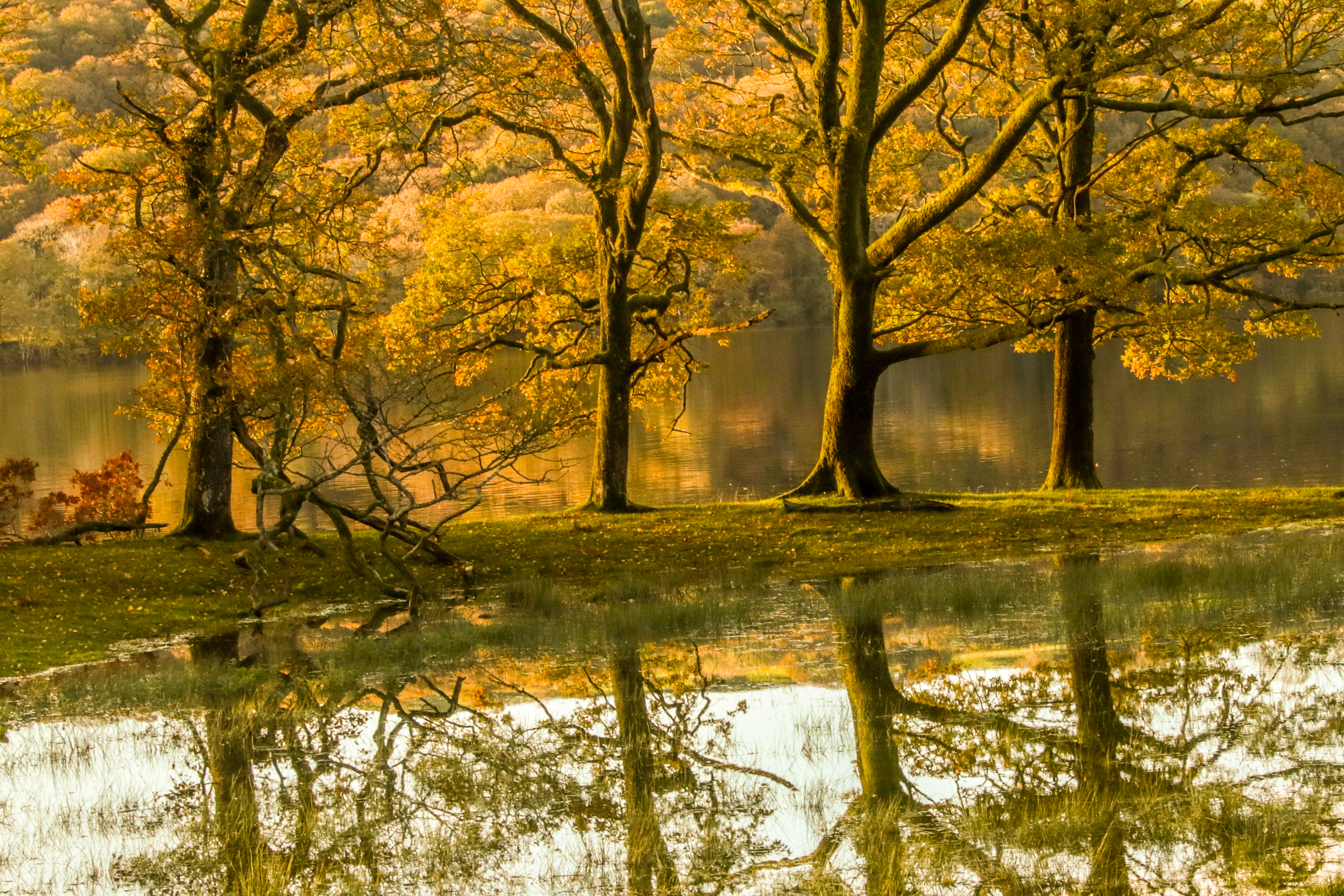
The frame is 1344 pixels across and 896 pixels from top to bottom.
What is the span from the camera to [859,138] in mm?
22469

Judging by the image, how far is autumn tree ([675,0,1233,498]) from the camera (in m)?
21.1

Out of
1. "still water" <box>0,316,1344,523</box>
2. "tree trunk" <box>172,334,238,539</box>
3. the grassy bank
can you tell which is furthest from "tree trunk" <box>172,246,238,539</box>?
"still water" <box>0,316,1344,523</box>

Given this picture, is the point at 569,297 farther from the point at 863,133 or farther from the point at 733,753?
the point at 733,753

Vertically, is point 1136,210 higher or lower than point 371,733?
higher

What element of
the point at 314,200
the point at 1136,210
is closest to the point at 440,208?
the point at 314,200

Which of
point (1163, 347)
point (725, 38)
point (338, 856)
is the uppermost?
point (725, 38)

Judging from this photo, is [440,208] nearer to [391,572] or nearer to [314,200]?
[314,200]

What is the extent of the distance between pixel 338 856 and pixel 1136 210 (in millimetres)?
22231

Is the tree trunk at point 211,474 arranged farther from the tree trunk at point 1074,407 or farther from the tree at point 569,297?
the tree trunk at point 1074,407

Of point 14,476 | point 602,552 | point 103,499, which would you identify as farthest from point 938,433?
point 14,476

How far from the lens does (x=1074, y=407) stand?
26172 mm

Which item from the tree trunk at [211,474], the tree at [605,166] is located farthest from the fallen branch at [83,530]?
the tree at [605,166]

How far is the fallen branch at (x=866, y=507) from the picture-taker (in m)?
22.3

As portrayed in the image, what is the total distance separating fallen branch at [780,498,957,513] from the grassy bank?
0.19 metres
